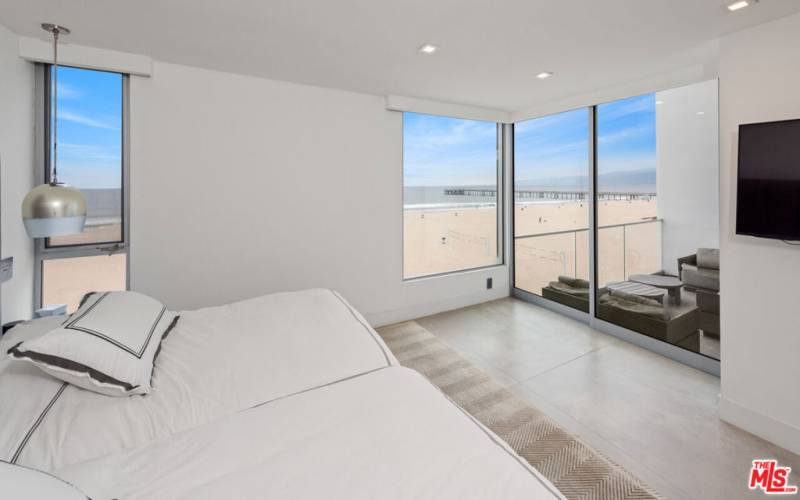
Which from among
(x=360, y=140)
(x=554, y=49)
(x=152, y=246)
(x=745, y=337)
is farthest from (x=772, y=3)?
(x=152, y=246)

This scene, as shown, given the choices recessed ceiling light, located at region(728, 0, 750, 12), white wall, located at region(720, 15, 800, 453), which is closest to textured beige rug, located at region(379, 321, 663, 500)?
white wall, located at region(720, 15, 800, 453)

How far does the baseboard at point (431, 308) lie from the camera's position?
12.9ft

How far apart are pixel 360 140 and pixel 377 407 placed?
3.00m

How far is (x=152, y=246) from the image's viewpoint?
283 centimetres

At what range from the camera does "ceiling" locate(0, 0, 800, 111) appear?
1977 millimetres

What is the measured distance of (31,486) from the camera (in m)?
0.73

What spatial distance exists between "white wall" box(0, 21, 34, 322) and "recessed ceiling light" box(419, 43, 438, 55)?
8.79 ft

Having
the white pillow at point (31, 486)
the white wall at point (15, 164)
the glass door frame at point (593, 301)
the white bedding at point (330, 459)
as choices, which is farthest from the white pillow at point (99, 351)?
the glass door frame at point (593, 301)

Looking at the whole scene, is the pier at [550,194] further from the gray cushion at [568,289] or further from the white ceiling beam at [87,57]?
the white ceiling beam at [87,57]

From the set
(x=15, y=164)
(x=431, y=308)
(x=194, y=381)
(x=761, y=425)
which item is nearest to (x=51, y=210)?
(x=194, y=381)

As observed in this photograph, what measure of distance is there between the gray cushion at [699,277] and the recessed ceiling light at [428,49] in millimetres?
2839

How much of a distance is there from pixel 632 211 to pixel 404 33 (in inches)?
110

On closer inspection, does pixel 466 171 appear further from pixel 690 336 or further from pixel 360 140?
pixel 690 336

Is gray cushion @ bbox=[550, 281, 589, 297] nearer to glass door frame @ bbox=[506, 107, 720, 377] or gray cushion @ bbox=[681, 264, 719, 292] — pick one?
glass door frame @ bbox=[506, 107, 720, 377]
